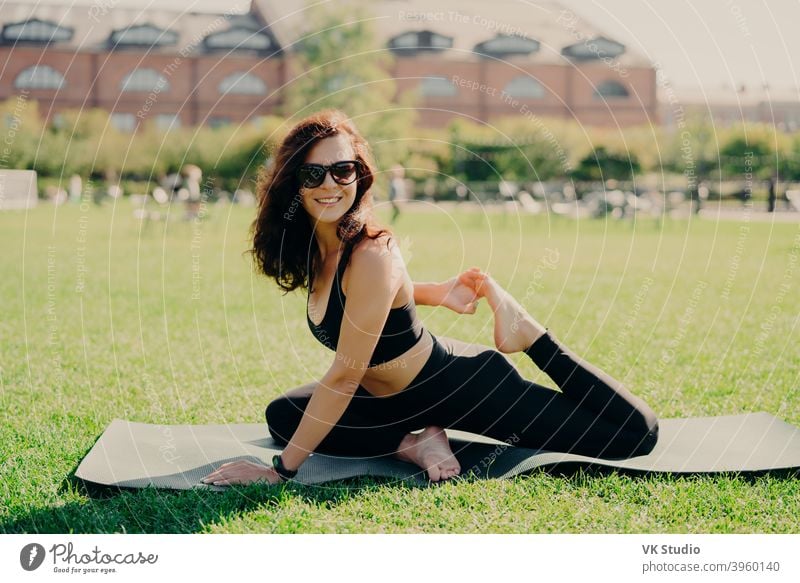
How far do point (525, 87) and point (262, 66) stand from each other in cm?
1301

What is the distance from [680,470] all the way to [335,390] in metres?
1.44

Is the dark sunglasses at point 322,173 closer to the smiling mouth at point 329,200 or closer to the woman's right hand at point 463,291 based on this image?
the smiling mouth at point 329,200

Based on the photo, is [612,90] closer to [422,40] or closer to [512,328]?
[422,40]

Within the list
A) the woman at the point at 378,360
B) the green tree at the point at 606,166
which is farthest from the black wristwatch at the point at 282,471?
the green tree at the point at 606,166

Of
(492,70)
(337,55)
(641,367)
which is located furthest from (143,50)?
(641,367)

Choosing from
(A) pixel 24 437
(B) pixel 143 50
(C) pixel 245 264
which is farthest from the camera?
(B) pixel 143 50

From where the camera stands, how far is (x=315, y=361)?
20.3 ft

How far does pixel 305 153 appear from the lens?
3273mm

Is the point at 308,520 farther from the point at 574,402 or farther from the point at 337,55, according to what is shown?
the point at 337,55

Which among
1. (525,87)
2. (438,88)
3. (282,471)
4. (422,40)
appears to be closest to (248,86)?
(422,40)

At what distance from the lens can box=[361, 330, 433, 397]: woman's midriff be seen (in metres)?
3.46

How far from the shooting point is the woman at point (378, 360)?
3.26 m

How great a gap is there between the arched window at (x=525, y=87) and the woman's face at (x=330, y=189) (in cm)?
4089

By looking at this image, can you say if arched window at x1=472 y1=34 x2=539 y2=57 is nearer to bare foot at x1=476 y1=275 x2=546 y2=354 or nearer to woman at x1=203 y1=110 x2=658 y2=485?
bare foot at x1=476 y1=275 x2=546 y2=354
